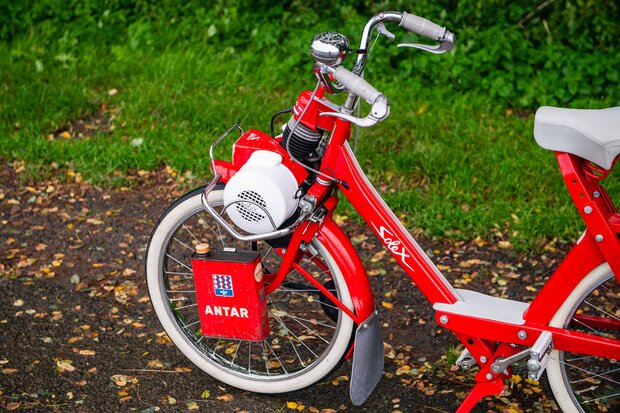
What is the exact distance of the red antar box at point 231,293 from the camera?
3379 millimetres

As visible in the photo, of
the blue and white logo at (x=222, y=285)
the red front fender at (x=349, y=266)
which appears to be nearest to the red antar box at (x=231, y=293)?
the blue and white logo at (x=222, y=285)

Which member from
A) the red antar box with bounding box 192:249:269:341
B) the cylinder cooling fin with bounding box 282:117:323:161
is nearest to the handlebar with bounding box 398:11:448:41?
the cylinder cooling fin with bounding box 282:117:323:161

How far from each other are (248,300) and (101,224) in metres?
2.02

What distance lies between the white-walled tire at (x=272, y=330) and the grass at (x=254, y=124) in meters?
1.12

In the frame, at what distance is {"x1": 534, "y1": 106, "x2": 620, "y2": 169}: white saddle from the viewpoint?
2.77m

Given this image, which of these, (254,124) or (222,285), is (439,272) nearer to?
(222,285)

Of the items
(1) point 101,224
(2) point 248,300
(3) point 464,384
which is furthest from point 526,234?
(1) point 101,224

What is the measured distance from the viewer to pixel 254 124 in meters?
6.00

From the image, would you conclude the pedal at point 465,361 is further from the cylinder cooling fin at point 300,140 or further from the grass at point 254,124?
the grass at point 254,124

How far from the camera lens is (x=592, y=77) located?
20.4ft

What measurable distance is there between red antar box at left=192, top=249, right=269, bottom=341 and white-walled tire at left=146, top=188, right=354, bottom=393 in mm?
180

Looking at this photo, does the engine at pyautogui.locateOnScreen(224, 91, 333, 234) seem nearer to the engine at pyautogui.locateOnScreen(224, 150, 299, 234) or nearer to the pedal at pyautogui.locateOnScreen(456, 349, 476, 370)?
the engine at pyautogui.locateOnScreen(224, 150, 299, 234)

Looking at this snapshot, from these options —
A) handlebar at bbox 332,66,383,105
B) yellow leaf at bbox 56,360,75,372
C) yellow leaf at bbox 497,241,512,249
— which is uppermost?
handlebar at bbox 332,66,383,105

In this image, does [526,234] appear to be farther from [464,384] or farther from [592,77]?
[592,77]
